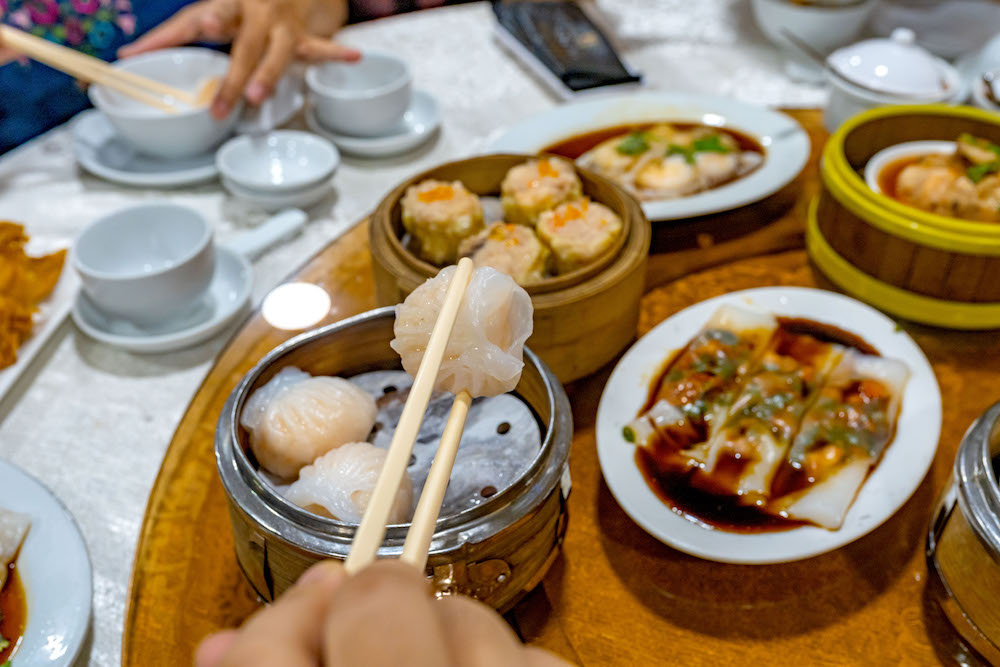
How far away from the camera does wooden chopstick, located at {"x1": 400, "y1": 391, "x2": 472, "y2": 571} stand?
87 centimetres

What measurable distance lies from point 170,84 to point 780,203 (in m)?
2.36

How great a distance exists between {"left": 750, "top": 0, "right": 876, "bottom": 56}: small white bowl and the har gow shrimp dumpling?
2056 mm

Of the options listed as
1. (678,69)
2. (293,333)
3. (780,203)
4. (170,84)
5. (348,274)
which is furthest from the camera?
(678,69)

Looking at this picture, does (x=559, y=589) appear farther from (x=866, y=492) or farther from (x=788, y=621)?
(x=866, y=492)

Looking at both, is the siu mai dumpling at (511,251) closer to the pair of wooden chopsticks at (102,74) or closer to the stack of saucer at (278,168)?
the stack of saucer at (278,168)

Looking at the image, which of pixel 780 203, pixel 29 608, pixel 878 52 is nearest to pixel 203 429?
pixel 29 608

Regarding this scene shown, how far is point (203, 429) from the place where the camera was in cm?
176

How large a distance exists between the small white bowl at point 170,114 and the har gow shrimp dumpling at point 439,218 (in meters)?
1.15

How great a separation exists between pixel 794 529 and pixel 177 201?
2.30 metres

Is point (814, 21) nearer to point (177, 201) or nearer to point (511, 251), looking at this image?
point (511, 251)

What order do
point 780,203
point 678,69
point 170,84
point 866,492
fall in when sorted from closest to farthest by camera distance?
point 866,492
point 780,203
point 170,84
point 678,69

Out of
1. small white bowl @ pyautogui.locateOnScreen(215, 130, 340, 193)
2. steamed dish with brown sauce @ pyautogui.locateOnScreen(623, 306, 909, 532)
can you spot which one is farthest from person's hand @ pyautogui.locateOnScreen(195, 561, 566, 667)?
small white bowl @ pyautogui.locateOnScreen(215, 130, 340, 193)

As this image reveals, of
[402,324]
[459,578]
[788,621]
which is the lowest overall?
[788,621]

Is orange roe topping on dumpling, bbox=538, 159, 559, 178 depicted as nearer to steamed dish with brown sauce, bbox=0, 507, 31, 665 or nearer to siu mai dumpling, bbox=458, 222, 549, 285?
siu mai dumpling, bbox=458, 222, 549, 285
